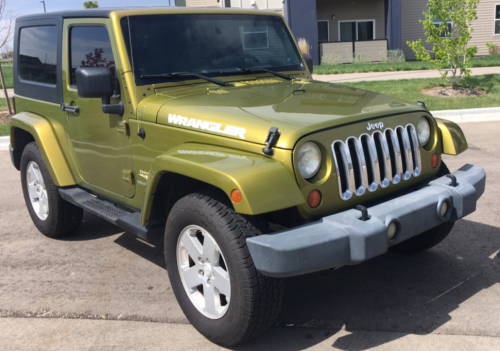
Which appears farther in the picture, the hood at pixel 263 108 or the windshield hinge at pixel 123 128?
the windshield hinge at pixel 123 128

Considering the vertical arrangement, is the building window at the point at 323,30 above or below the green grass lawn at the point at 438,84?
above

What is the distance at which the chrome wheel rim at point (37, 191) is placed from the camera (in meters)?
5.23

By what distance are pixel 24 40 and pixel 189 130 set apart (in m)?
2.77

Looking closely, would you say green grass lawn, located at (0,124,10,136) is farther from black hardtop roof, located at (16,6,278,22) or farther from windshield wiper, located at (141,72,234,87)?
windshield wiper, located at (141,72,234,87)

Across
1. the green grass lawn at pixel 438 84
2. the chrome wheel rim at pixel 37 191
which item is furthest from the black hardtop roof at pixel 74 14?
the green grass lawn at pixel 438 84

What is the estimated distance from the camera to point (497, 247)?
15.2ft

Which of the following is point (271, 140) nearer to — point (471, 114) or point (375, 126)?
point (375, 126)

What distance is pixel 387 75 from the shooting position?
53.2 feet

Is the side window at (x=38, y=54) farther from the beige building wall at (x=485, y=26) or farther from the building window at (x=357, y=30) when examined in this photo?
the beige building wall at (x=485, y=26)

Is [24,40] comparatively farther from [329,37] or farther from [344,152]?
[329,37]

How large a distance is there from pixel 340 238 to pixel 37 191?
3.45m

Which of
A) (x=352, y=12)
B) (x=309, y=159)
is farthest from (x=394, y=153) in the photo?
(x=352, y=12)

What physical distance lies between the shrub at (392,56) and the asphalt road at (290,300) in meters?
18.5

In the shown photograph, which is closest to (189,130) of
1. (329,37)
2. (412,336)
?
(412,336)
